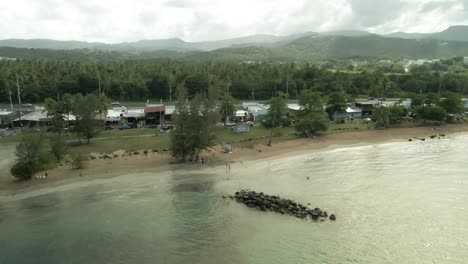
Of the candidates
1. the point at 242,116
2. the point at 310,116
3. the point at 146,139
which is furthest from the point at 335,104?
the point at 146,139

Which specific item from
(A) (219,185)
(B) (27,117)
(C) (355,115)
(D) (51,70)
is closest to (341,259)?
(A) (219,185)

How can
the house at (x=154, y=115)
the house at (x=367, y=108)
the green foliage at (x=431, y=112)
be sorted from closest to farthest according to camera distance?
the green foliage at (x=431, y=112) < the house at (x=154, y=115) < the house at (x=367, y=108)

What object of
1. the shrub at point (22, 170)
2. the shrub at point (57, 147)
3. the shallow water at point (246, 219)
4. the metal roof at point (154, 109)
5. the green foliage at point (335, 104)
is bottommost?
the shallow water at point (246, 219)

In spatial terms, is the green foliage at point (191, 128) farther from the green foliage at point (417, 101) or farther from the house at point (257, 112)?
the green foliage at point (417, 101)

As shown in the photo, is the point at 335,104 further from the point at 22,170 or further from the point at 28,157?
the point at 22,170

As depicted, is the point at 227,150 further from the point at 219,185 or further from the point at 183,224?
the point at 183,224

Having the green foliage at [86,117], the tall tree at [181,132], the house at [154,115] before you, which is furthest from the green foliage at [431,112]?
the green foliage at [86,117]
